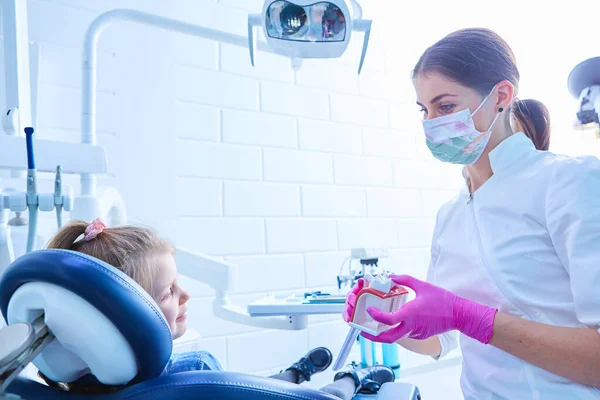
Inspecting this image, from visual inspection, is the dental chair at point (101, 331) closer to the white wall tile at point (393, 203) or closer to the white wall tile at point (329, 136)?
the white wall tile at point (329, 136)

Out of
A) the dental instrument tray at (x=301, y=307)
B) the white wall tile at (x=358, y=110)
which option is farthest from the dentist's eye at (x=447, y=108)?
the white wall tile at (x=358, y=110)

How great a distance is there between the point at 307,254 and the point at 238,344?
0.46m

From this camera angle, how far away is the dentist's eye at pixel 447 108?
983mm

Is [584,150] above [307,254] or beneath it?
above

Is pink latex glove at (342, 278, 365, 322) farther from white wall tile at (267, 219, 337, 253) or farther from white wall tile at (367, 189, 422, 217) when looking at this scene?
white wall tile at (367, 189, 422, 217)

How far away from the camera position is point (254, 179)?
1817 mm

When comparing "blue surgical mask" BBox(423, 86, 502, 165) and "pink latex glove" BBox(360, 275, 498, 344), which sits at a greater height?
"blue surgical mask" BBox(423, 86, 502, 165)

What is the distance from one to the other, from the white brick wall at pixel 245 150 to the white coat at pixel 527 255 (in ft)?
2.84

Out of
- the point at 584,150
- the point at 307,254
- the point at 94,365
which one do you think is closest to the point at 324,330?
the point at 307,254

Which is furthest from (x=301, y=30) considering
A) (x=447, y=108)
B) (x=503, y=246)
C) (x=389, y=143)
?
(x=389, y=143)

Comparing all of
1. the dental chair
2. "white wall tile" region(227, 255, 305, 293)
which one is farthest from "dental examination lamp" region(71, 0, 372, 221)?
"white wall tile" region(227, 255, 305, 293)

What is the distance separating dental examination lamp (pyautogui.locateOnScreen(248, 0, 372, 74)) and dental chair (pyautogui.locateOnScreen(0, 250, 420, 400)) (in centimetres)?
70

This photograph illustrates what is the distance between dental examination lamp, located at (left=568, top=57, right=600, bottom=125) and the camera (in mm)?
1313

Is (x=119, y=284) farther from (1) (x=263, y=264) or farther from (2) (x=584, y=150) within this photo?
(2) (x=584, y=150)
